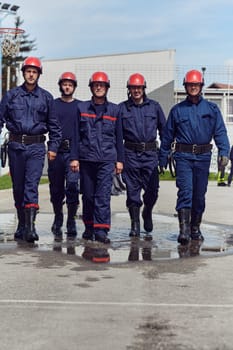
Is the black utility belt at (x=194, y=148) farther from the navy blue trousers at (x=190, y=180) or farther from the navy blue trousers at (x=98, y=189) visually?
the navy blue trousers at (x=98, y=189)

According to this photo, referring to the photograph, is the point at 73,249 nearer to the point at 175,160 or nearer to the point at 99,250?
the point at 99,250

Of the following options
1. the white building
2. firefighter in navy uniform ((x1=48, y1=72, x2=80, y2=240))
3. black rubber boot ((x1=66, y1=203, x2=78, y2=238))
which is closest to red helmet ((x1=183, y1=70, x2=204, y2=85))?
firefighter in navy uniform ((x1=48, y1=72, x2=80, y2=240))

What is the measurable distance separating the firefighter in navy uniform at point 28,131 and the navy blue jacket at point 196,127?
4.79 ft

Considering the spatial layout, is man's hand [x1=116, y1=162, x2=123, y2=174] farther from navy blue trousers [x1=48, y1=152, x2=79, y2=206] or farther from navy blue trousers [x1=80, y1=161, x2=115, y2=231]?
navy blue trousers [x1=48, y1=152, x2=79, y2=206]

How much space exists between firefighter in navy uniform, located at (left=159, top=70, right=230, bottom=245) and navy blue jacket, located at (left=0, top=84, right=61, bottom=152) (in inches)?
57.1

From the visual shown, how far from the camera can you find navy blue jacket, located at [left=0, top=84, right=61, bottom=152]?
8.27m

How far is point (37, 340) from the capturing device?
429 cm

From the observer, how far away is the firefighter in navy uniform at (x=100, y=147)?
829 centimetres

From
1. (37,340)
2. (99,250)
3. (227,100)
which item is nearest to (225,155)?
(99,250)

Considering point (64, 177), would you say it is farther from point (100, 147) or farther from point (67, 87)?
point (67, 87)

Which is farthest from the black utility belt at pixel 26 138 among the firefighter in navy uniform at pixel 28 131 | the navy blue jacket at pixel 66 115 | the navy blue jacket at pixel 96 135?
the navy blue jacket at pixel 66 115

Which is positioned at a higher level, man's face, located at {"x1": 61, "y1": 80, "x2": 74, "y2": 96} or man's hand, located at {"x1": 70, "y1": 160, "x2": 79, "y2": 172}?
man's face, located at {"x1": 61, "y1": 80, "x2": 74, "y2": 96}

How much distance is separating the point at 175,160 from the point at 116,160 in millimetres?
740

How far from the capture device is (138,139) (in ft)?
28.9
